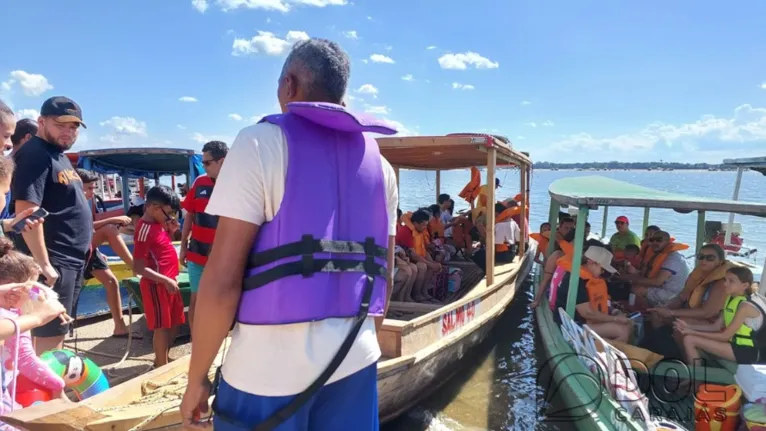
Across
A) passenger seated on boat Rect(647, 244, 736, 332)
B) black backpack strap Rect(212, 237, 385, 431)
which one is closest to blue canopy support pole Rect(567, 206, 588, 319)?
passenger seated on boat Rect(647, 244, 736, 332)

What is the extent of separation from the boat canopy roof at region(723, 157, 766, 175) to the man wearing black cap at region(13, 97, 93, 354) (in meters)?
7.25

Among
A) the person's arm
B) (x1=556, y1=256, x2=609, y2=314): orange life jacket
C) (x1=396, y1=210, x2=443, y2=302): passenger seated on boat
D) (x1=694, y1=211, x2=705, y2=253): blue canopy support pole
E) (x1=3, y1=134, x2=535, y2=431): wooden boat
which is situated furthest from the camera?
(x1=694, y1=211, x2=705, y2=253): blue canopy support pole

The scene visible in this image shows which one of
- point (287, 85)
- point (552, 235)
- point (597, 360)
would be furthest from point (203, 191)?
point (552, 235)

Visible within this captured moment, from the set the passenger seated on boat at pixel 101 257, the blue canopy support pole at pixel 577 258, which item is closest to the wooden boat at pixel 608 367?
the blue canopy support pole at pixel 577 258

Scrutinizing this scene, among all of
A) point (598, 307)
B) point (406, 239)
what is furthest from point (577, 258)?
point (406, 239)

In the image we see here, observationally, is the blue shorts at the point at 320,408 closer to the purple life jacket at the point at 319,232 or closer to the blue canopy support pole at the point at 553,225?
the purple life jacket at the point at 319,232

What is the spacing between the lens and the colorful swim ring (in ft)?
8.74

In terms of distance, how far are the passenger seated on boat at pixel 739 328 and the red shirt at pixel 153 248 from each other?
457 cm

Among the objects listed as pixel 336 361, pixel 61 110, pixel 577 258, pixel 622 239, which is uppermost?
pixel 61 110

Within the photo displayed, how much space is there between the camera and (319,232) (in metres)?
1.23

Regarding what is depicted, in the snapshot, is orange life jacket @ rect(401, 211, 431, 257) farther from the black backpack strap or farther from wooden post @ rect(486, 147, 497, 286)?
the black backpack strap

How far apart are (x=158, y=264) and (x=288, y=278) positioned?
3043mm

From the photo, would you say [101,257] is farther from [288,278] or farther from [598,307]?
[598,307]

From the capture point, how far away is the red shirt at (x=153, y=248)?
146 inches
